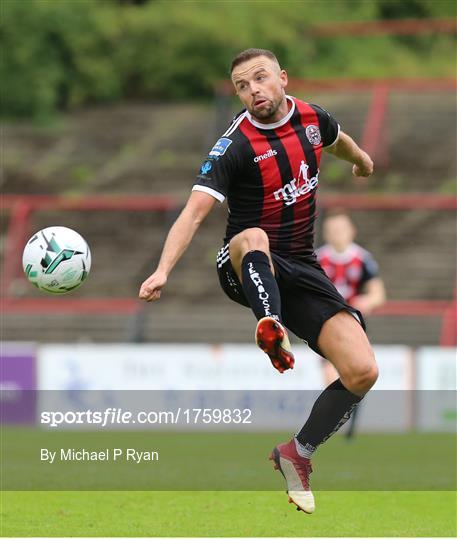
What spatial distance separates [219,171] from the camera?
23.1 ft

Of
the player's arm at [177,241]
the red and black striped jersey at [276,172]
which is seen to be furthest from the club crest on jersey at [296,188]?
the player's arm at [177,241]

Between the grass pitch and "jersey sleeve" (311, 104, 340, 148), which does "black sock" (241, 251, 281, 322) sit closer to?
"jersey sleeve" (311, 104, 340, 148)

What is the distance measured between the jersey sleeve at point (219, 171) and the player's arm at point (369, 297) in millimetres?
5168

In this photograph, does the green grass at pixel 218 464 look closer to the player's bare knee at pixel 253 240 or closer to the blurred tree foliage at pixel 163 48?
the player's bare knee at pixel 253 240

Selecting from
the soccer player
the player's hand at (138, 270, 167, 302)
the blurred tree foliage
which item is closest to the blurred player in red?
the soccer player

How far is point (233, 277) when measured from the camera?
736cm

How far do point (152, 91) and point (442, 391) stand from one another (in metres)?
16.0

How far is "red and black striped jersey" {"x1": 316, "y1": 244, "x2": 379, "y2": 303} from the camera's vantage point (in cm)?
1267

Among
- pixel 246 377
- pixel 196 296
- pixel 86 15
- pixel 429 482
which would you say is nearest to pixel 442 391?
pixel 246 377

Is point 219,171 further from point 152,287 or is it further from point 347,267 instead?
point 347,267

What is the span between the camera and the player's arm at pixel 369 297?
12.2 m

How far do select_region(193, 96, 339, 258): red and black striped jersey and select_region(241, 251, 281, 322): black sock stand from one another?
1.14ft

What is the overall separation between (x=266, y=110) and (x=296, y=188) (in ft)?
1.63

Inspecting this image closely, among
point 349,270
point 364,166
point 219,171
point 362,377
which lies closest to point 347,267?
point 349,270
